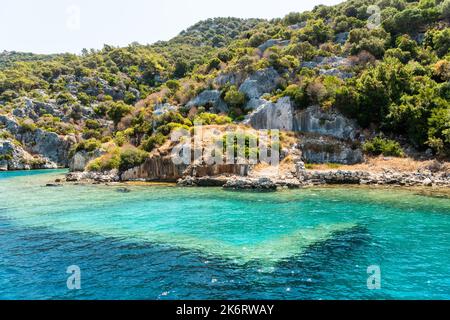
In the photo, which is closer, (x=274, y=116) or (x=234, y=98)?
(x=274, y=116)

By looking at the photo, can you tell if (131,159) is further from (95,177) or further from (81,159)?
(81,159)

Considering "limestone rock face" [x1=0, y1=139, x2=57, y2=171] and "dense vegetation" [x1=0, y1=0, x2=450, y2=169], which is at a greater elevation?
"dense vegetation" [x1=0, y1=0, x2=450, y2=169]

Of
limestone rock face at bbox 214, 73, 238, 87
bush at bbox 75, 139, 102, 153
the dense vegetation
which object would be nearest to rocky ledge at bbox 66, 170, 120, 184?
the dense vegetation

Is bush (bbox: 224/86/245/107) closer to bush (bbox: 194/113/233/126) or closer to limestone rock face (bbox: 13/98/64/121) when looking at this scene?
bush (bbox: 194/113/233/126)

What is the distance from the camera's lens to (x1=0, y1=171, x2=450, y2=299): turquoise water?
53.2ft

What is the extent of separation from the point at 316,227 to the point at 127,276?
47.2ft

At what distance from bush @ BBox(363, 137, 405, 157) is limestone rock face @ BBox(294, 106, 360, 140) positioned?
3584 millimetres

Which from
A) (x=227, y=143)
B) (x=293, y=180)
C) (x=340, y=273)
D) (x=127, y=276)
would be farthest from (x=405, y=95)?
(x=127, y=276)

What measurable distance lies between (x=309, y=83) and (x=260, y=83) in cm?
1207

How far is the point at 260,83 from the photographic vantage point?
69000 millimetres

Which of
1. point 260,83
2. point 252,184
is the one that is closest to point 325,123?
point 260,83

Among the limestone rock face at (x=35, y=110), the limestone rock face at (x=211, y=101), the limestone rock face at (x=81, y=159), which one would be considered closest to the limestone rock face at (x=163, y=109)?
the limestone rock face at (x=211, y=101)

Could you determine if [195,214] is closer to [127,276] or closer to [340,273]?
[127,276]

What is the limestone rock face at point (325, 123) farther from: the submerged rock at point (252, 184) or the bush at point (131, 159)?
the bush at point (131, 159)
